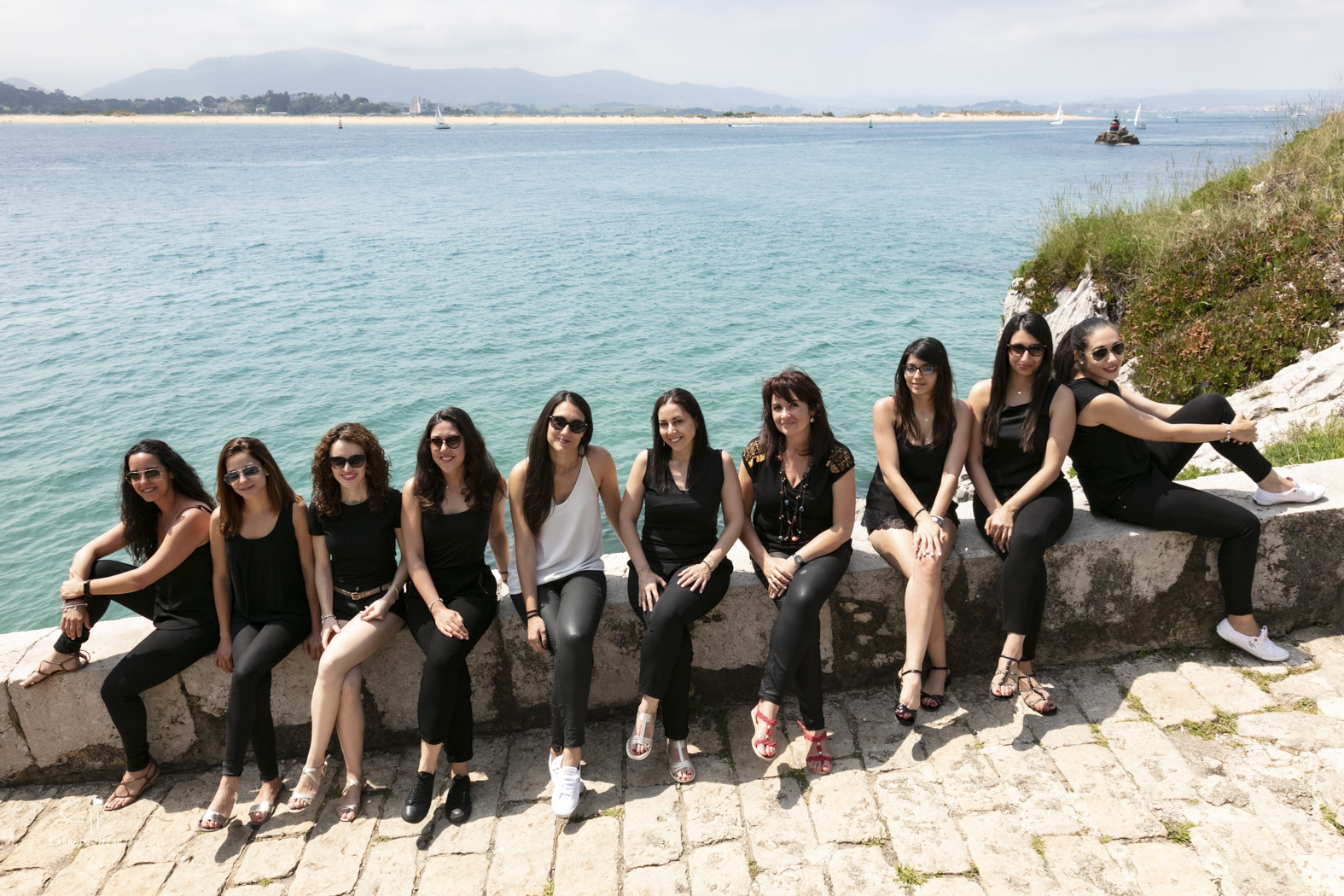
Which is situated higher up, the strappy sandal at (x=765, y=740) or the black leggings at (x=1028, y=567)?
the black leggings at (x=1028, y=567)

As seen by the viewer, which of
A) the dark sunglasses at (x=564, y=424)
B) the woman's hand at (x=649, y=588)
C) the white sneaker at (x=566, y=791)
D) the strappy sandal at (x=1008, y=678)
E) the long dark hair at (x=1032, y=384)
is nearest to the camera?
the white sneaker at (x=566, y=791)

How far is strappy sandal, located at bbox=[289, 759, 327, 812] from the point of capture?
11.6 feet

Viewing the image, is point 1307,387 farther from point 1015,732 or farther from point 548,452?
point 548,452

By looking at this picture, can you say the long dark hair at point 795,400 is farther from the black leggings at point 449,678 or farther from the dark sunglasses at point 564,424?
the black leggings at point 449,678

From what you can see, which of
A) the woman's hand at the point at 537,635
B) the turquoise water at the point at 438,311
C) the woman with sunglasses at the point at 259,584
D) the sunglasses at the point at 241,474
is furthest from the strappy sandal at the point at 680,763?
the turquoise water at the point at 438,311

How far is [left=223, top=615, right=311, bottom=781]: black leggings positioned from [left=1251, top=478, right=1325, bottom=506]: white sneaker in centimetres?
475

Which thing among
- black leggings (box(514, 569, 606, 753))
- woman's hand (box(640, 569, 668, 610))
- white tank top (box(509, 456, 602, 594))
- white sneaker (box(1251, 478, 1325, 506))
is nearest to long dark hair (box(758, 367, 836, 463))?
woman's hand (box(640, 569, 668, 610))

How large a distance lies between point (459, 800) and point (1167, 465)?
383cm

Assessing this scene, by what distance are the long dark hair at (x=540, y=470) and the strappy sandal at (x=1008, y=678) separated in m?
2.20

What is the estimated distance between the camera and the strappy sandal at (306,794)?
355cm

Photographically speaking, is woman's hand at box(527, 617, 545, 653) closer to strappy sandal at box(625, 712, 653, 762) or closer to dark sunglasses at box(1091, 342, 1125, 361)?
strappy sandal at box(625, 712, 653, 762)

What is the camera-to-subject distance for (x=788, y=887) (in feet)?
9.77

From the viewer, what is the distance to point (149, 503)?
4023 mm

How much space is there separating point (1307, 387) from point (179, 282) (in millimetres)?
25384
